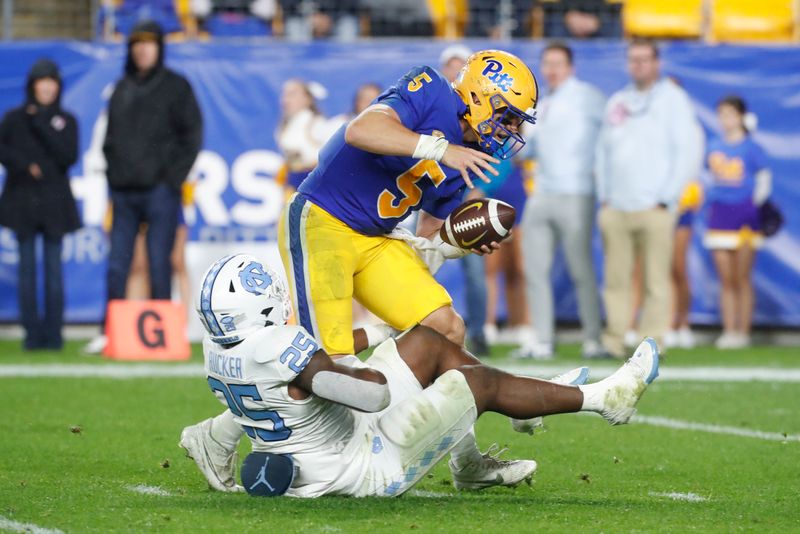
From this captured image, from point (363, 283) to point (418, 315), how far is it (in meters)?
0.31

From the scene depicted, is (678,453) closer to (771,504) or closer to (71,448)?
(771,504)

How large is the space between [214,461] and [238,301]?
0.77 meters

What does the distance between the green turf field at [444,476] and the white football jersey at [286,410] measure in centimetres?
10

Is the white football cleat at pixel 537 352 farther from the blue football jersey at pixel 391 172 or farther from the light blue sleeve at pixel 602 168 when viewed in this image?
the blue football jersey at pixel 391 172

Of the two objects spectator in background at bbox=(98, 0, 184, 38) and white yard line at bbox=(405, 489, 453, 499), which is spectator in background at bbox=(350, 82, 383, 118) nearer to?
spectator in background at bbox=(98, 0, 184, 38)

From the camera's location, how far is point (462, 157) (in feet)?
15.9

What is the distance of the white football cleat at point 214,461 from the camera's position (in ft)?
16.0

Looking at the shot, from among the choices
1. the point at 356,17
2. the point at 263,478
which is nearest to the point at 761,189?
the point at 356,17

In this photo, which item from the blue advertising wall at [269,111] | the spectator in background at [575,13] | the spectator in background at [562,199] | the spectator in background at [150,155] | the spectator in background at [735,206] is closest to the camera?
the spectator in background at [150,155]

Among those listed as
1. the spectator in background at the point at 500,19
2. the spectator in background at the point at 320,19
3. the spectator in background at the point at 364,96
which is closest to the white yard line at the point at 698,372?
the spectator in background at the point at 364,96

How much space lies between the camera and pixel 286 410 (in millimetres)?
4473

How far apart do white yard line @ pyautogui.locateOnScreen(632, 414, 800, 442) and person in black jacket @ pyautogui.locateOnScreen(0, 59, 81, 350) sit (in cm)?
485

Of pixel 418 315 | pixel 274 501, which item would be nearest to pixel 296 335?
pixel 274 501

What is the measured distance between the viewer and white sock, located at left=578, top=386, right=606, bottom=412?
15.3 ft
